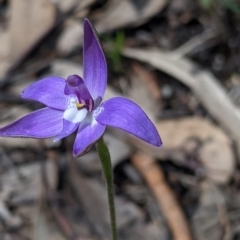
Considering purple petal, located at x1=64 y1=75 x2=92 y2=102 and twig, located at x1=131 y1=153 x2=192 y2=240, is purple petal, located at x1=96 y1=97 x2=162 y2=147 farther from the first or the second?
twig, located at x1=131 y1=153 x2=192 y2=240

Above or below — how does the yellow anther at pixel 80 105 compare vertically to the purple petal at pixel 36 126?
above

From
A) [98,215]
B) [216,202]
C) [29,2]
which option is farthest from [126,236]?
[29,2]

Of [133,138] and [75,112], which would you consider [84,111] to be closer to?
[75,112]

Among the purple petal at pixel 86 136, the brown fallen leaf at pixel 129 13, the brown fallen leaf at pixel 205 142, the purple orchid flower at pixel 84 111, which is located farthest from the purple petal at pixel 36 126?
the brown fallen leaf at pixel 129 13

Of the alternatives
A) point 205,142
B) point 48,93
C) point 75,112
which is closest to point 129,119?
point 75,112

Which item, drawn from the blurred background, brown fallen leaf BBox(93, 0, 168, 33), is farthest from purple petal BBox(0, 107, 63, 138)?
brown fallen leaf BBox(93, 0, 168, 33)

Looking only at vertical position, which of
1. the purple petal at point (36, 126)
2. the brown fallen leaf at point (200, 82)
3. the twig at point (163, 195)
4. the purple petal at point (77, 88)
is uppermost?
the purple petal at point (77, 88)

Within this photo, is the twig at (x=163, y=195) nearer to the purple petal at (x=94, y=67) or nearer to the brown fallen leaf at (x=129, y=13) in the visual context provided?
the brown fallen leaf at (x=129, y=13)
